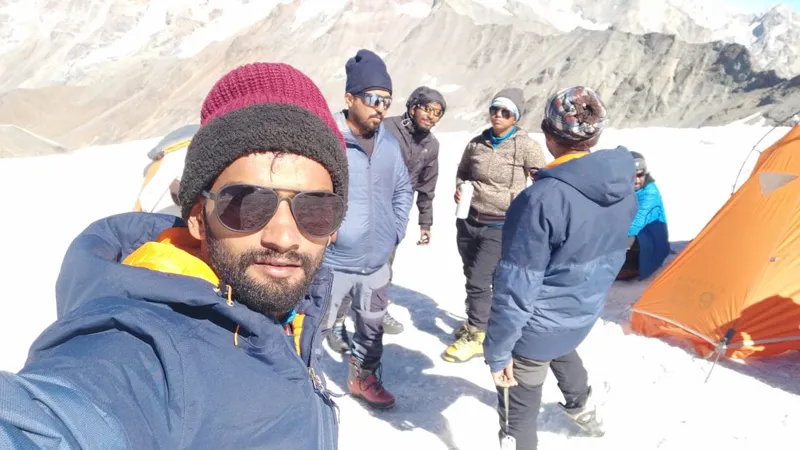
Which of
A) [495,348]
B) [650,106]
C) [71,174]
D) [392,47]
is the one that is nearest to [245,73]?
[495,348]

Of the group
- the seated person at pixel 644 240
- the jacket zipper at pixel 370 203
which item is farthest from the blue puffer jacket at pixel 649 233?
the jacket zipper at pixel 370 203

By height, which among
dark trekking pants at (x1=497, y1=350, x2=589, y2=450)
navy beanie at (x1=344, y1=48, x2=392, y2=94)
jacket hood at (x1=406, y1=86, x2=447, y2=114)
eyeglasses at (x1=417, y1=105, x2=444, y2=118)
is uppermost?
navy beanie at (x1=344, y1=48, x2=392, y2=94)

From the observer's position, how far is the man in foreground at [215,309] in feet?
2.64

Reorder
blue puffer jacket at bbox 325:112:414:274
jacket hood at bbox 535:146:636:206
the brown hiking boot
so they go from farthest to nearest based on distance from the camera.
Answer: the brown hiking boot → blue puffer jacket at bbox 325:112:414:274 → jacket hood at bbox 535:146:636:206

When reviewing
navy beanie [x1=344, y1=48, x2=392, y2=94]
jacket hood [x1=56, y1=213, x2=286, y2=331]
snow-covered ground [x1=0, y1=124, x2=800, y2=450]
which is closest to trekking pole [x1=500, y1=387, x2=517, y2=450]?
snow-covered ground [x1=0, y1=124, x2=800, y2=450]

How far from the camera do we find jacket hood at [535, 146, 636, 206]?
216cm

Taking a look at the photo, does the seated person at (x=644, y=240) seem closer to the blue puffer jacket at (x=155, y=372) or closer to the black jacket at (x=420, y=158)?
the black jacket at (x=420, y=158)

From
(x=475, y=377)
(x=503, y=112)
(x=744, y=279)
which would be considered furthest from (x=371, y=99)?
(x=744, y=279)

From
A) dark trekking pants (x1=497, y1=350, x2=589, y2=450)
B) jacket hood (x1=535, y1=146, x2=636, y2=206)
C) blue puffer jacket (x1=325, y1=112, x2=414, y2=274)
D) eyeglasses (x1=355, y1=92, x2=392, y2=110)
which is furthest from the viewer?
eyeglasses (x1=355, y1=92, x2=392, y2=110)

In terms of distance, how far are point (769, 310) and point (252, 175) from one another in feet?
13.0

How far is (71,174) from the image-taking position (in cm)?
930

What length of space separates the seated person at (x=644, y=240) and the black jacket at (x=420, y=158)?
7.41 ft

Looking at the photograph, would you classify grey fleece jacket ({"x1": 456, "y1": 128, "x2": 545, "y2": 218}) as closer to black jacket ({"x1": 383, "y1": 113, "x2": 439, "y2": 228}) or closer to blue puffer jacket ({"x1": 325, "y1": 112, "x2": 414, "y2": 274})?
black jacket ({"x1": 383, "y1": 113, "x2": 439, "y2": 228})

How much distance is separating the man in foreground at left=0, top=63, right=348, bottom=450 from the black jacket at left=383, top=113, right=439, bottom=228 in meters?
3.07
